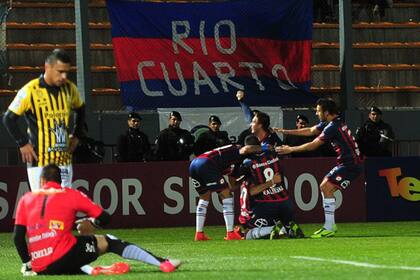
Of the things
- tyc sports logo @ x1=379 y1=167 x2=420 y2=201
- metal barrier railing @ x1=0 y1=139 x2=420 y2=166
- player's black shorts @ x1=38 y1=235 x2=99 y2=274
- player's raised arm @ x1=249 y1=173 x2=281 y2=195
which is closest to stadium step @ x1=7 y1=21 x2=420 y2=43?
metal barrier railing @ x1=0 y1=139 x2=420 y2=166

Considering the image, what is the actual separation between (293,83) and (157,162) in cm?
437

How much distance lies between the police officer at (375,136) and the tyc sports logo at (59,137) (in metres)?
11.8

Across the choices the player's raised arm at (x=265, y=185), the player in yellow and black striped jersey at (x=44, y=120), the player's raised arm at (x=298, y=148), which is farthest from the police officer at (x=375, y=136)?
the player in yellow and black striped jersey at (x=44, y=120)

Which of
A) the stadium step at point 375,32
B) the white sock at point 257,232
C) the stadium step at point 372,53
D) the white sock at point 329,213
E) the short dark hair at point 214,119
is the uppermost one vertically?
the stadium step at point 375,32

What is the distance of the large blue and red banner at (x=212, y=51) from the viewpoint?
83.5ft

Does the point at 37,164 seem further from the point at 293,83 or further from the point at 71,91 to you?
the point at 293,83

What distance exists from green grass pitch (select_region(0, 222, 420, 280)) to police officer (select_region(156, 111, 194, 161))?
7.27ft

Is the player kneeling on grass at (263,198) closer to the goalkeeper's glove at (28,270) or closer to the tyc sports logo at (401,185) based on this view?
the tyc sports logo at (401,185)

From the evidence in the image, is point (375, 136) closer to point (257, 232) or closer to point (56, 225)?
point (257, 232)

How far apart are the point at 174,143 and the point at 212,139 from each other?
730 millimetres

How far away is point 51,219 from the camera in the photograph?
1177cm

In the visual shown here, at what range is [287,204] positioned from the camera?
19234 millimetres

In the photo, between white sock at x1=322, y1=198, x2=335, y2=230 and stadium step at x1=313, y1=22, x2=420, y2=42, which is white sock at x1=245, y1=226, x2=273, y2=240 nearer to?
white sock at x1=322, y1=198, x2=335, y2=230

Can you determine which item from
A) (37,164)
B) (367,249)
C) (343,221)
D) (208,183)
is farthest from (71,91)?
(343,221)
